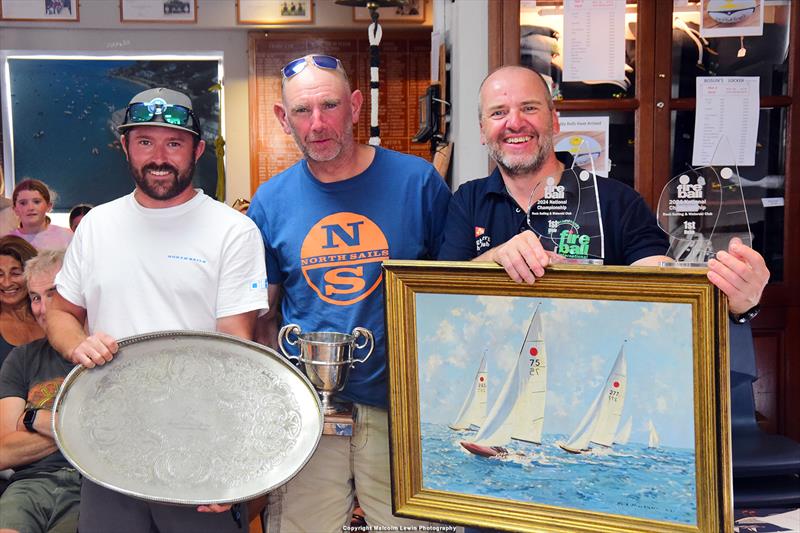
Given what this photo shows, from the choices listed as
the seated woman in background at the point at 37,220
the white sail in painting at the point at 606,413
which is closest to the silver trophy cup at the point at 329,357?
the white sail in painting at the point at 606,413

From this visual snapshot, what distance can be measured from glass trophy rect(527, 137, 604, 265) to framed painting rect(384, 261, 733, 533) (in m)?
0.16

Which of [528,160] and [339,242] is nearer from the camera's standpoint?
[528,160]

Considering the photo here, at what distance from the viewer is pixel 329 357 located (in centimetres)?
180

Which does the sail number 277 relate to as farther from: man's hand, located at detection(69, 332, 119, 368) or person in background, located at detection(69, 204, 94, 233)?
person in background, located at detection(69, 204, 94, 233)

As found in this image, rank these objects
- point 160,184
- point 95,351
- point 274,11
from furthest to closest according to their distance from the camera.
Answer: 1. point 274,11
2. point 160,184
3. point 95,351

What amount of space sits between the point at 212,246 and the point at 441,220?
594 mm

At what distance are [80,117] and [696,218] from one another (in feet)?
17.2

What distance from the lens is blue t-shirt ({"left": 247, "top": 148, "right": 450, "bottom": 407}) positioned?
1912 millimetres

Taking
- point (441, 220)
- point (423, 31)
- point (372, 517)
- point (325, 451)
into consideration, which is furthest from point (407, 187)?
point (423, 31)

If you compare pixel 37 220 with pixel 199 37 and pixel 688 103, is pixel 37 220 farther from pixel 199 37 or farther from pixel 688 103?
pixel 199 37

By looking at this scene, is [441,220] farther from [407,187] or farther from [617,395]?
[617,395]

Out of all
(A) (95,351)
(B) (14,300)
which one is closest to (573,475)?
(A) (95,351)

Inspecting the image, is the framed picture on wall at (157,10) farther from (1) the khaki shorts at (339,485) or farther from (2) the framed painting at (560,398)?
(2) the framed painting at (560,398)

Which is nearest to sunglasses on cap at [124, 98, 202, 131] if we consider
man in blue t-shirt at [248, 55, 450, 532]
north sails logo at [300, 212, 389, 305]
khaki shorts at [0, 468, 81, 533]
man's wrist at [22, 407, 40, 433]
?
man in blue t-shirt at [248, 55, 450, 532]
